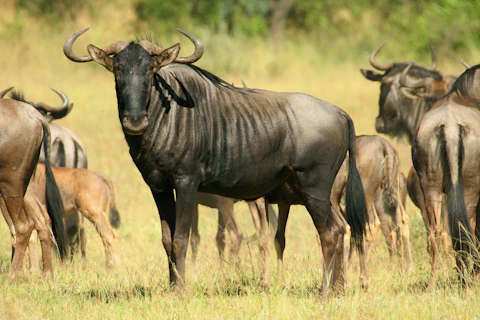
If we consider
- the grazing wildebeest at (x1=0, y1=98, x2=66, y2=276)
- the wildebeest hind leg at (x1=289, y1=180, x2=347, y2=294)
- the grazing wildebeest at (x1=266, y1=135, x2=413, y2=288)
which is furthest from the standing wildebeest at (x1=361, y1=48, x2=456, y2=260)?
the grazing wildebeest at (x1=0, y1=98, x2=66, y2=276)

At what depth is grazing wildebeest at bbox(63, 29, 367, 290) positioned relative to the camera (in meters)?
6.00

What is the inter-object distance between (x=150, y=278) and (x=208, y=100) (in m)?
1.89

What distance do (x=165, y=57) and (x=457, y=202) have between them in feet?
9.10

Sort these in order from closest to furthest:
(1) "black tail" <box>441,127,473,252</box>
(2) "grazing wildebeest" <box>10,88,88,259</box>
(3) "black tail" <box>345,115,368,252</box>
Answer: (1) "black tail" <box>441,127,473,252</box> < (3) "black tail" <box>345,115,368,252</box> < (2) "grazing wildebeest" <box>10,88,88,259</box>

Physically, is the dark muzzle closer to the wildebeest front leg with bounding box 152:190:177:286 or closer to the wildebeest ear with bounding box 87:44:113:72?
the wildebeest ear with bounding box 87:44:113:72

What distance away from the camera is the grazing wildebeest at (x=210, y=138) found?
5996 mm

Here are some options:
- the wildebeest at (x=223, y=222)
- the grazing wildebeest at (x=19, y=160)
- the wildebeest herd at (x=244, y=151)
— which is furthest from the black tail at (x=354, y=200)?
the grazing wildebeest at (x=19, y=160)

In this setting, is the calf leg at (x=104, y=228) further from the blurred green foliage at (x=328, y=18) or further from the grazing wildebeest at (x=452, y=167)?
the blurred green foliage at (x=328, y=18)

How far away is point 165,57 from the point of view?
19.5ft

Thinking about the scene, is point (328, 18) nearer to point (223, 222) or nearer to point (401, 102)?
point (401, 102)

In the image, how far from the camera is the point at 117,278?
734 centimetres

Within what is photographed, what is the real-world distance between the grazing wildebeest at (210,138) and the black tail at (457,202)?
0.85 meters

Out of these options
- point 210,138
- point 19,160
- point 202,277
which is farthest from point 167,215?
point 19,160

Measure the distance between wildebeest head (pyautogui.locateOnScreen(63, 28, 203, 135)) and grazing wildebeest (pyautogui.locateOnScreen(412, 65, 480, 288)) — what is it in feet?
7.40
